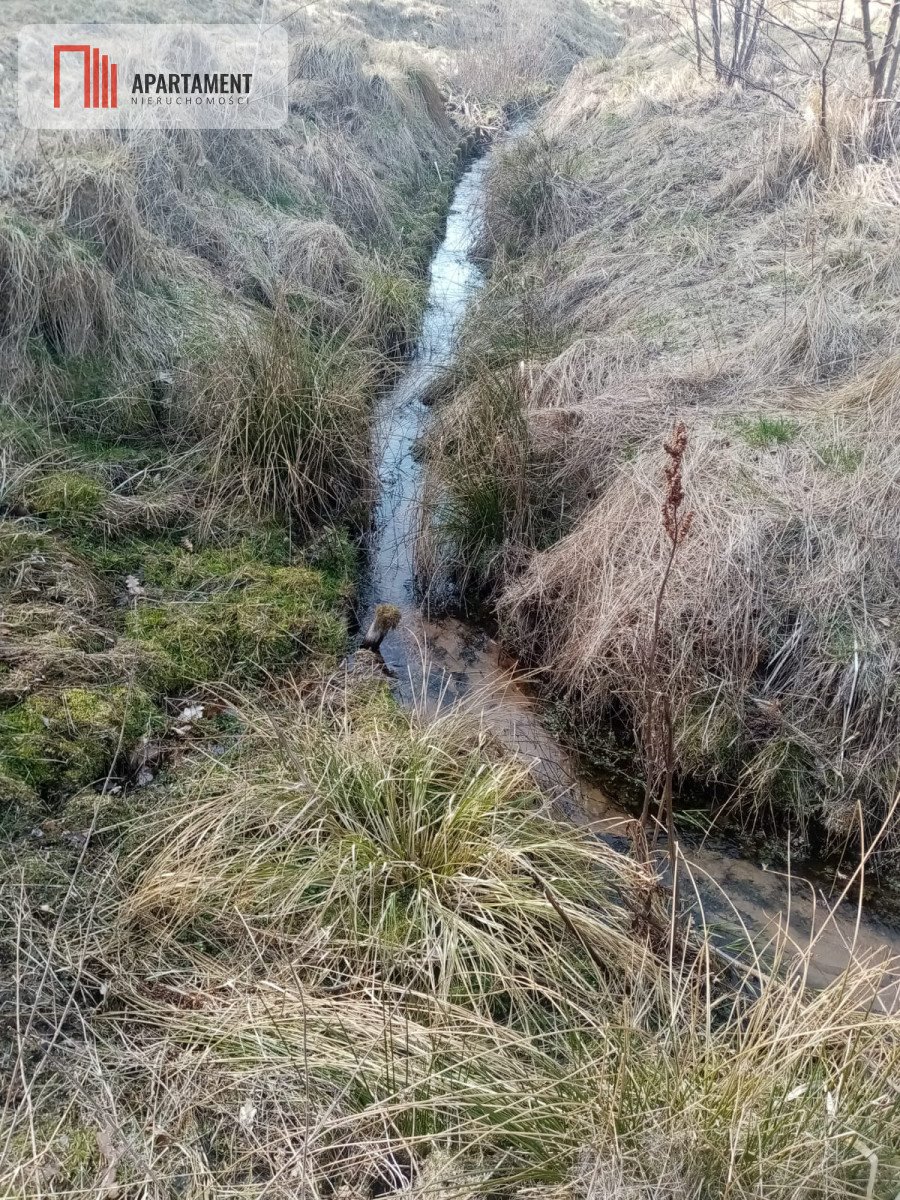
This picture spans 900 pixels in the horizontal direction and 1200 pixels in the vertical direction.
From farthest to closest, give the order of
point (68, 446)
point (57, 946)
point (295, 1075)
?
1. point (68, 446)
2. point (57, 946)
3. point (295, 1075)

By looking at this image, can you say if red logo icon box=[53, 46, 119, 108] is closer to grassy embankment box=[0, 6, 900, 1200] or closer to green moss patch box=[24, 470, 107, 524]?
grassy embankment box=[0, 6, 900, 1200]

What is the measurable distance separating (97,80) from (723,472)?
590cm

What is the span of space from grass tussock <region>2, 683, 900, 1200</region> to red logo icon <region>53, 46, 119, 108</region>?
5.83m

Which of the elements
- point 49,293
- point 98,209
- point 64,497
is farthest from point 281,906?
point 98,209

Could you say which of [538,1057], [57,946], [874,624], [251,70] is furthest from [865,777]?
[251,70]

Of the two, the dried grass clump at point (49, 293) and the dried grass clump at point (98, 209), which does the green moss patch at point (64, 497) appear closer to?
the dried grass clump at point (49, 293)

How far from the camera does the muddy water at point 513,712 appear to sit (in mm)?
Result: 2920

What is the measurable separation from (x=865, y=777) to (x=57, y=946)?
2680mm

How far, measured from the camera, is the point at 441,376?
19.7 feet

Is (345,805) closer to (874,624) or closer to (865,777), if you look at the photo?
(865,777)

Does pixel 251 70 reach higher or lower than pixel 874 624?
higher

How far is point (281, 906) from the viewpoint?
252 cm

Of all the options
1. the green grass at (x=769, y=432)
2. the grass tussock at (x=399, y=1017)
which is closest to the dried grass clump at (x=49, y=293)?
the grass tussock at (x=399, y=1017)

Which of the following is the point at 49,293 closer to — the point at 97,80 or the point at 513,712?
the point at 97,80
